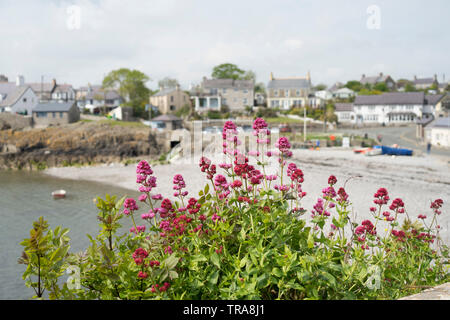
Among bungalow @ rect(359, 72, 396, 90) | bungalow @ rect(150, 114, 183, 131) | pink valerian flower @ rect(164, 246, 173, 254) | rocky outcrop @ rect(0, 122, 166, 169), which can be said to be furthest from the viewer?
bungalow @ rect(359, 72, 396, 90)

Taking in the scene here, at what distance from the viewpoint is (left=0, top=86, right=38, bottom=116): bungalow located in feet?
219

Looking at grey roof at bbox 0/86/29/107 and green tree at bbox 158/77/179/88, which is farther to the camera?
green tree at bbox 158/77/179/88

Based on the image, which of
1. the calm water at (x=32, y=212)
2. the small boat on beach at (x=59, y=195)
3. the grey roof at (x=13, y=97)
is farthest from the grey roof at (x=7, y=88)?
the small boat on beach at (x=59, y=195)

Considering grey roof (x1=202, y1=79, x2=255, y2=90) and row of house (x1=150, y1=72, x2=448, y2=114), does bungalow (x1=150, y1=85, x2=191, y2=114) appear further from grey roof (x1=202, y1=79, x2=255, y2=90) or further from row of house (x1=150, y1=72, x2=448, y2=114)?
grey roof (x1=202, y1=79, x2=255, y2=90)

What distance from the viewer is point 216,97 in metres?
75.4

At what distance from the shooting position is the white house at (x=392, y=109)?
76.4 m

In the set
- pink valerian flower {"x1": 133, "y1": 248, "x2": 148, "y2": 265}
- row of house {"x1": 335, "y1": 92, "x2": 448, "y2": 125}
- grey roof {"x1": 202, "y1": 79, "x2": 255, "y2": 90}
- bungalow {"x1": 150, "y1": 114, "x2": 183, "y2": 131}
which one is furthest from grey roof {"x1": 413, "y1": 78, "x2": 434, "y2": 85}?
pink valerian flower {"x1": 133, "y1": 248, "x2": 148, "y2": 265}

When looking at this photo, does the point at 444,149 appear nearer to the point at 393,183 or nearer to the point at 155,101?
the point at 393,183


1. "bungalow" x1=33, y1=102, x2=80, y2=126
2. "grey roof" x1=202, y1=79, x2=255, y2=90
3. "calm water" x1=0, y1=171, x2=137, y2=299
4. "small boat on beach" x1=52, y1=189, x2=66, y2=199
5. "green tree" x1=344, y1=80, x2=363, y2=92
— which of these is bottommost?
"calm water" x1=0, y1=171, x2=137, y2=299

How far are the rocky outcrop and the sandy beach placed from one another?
3546 mm

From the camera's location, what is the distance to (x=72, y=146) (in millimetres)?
48188

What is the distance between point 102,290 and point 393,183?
24.7m

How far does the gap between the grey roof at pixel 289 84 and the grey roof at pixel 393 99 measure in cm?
1188

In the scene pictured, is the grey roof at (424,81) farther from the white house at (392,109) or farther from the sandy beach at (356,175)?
the sandy beach at (356,175)
